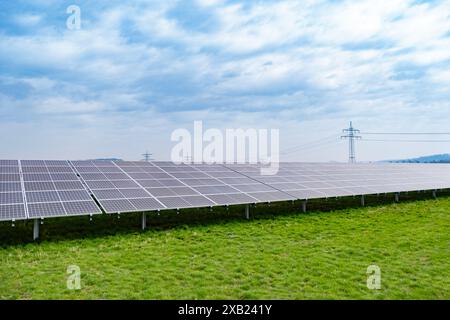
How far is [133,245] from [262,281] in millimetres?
6503

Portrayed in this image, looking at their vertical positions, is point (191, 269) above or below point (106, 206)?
below

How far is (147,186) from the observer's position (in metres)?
20.5

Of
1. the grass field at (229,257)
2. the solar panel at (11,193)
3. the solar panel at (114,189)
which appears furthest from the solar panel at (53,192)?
the grass field at (229,257)

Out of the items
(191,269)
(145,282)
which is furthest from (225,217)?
(145,282)

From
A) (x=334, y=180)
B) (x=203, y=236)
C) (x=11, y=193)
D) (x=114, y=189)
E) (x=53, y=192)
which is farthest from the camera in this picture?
(x=334, y=180)

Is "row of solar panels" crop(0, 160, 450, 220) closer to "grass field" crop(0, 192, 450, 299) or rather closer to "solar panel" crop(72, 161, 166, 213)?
"solar panel" crop(72, 161, 166, 213)

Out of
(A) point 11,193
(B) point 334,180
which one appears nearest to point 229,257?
(A) point 11,193

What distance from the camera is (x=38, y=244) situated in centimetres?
1434

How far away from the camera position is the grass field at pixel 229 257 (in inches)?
407

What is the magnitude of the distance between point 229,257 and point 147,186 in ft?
29.2

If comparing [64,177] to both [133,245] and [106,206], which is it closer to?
[106,206]

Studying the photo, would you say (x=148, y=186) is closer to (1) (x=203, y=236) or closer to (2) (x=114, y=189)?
(2) (x=114, y=189)

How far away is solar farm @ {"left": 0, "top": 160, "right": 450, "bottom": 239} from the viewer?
630 inches

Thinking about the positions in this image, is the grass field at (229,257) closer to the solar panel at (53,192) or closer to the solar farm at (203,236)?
the solar farm at (203,236)
